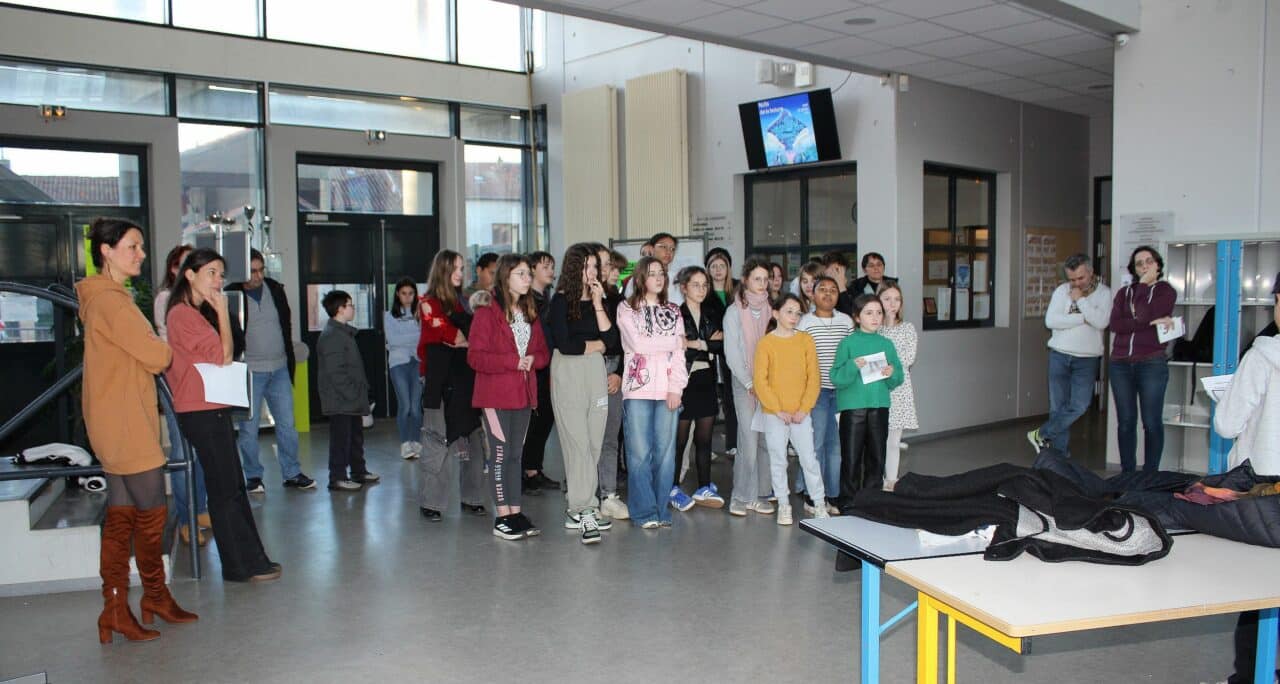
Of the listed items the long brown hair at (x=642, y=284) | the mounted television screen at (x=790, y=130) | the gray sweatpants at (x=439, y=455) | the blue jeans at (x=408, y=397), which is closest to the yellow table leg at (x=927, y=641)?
the long brown hair at (x=642, y=284)

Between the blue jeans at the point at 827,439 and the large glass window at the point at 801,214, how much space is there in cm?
313

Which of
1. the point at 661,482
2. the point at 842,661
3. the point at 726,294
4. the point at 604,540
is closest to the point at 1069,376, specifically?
the point at 726,294

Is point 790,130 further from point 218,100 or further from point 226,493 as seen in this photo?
point 226,493

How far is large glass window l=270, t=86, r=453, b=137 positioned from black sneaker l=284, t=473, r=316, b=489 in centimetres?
467

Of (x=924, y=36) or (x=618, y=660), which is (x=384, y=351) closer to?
(x=924, y=36)

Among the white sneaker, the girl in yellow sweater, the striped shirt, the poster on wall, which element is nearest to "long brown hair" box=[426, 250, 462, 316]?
the white sneaker

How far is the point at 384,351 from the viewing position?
10594 millimetres

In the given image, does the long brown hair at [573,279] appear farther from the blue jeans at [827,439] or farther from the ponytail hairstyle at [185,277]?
the ponytail hairstyle at [185,277]

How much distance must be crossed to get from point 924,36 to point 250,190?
6603mm

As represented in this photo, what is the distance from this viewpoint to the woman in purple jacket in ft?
21.2

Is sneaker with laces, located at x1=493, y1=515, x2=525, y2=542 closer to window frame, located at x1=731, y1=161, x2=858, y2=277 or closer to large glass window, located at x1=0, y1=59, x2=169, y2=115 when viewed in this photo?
window frame, located at x1=731, y1=161, x2=858, y2=277

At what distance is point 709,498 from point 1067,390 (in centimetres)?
293

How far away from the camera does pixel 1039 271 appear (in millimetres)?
9875

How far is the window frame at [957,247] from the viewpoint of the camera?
8.88 metres
